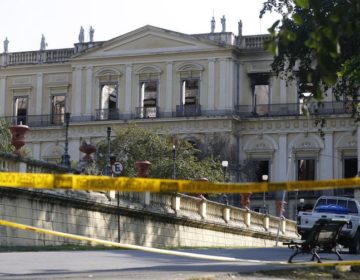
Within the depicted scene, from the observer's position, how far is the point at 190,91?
67.7 m

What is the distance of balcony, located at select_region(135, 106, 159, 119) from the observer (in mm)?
67144

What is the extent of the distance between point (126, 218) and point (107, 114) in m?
39.1

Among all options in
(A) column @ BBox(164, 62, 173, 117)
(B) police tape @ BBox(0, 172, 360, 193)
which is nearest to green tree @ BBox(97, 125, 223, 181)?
(A) column @ BBox(164, 62, 173, 117)

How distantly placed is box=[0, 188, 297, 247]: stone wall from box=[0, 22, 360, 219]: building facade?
21.3 meters

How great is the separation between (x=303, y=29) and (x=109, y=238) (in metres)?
9.38

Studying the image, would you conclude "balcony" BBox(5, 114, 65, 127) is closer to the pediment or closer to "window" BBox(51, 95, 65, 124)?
"window" BBox(51, 95, 65, 124)

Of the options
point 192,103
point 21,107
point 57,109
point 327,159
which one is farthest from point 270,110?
point 21,107

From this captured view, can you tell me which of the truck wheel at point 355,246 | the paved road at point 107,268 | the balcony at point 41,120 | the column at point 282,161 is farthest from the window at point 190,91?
the paved road at point 107,268

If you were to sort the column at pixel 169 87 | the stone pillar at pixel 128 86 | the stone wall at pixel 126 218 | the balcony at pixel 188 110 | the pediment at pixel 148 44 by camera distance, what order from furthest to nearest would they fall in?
the stone pillar at pixel 128 86 → the column at pixel 169 87 → the pediment at pixel 148 44 → the balcony at pixel 188 110 → the stone wall at pixel 126 218

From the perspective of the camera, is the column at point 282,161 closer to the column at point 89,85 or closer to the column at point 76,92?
the column at point 89,85

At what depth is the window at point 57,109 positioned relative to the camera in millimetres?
71125

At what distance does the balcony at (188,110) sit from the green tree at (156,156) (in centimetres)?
1033

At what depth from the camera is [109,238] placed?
28031 mm

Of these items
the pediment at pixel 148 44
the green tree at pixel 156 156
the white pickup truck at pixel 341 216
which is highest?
the pediment at pixel 148 44
